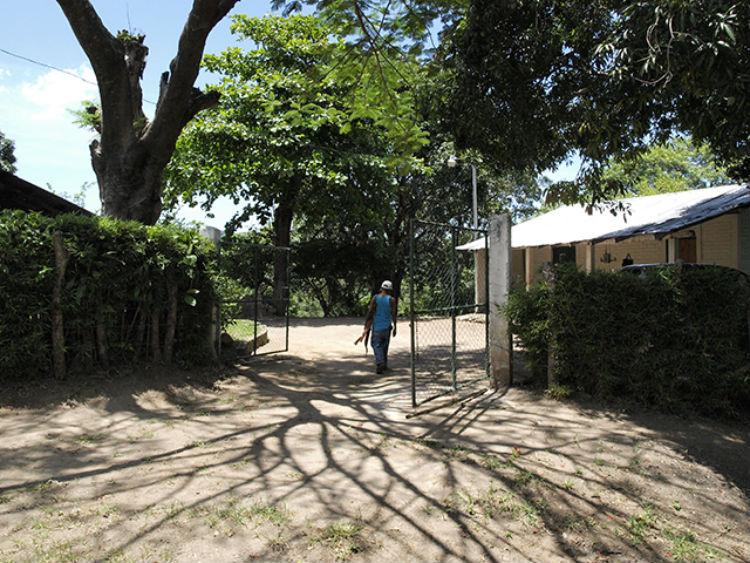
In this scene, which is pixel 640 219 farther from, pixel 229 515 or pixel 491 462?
pixel 229 515

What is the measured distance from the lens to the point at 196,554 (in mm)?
3174

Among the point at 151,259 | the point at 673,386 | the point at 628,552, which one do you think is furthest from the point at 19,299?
the point at 673,386

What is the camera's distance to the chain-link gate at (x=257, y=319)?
9.46 m

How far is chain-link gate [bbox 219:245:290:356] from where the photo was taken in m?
9.46

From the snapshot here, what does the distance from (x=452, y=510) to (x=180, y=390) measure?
15.6 feet

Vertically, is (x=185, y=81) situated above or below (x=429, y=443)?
above

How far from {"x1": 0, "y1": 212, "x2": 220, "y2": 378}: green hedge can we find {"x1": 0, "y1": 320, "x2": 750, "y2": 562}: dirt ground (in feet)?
1.62

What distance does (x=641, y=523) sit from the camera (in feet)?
12.6

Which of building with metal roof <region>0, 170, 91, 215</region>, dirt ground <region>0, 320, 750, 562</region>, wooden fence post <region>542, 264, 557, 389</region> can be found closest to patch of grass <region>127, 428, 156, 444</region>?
dirt ground <region>0, 320, 750, 562</region>

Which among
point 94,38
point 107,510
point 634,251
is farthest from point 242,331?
point 634,251

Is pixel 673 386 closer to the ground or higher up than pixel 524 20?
closer to the ground

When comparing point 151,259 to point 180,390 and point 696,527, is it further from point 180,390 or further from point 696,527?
point 696,527

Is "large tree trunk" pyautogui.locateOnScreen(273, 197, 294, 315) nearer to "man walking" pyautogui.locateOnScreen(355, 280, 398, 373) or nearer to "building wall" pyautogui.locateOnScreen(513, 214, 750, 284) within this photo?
"building wall" pyautogui.locateOnScreen(513, 214, 750, 284)

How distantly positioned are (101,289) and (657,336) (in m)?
7.17
